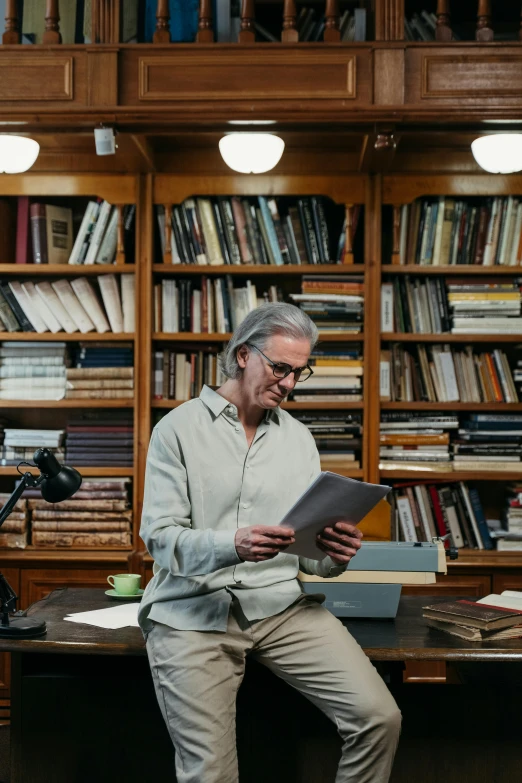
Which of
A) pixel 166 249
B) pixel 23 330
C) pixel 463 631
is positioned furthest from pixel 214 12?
pixel 463 631

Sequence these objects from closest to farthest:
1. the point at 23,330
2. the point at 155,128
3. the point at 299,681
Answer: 1. the point at 299,681
2. the point at 155,128
3. the point at 23,330

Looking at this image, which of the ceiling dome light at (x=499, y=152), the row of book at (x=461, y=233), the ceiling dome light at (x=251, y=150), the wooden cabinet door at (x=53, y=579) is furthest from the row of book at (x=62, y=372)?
the ceiling dome light at (x=499, y=152)

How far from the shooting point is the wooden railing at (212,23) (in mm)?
3307

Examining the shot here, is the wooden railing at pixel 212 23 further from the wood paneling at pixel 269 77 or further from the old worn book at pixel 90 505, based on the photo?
the old worn book at pixel 90 505

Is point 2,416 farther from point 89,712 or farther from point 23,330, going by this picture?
point 89,712

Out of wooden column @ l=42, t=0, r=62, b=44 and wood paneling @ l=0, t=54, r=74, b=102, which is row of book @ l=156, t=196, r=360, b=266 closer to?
wood paneling @ l=0, t=54, r=74, b=102

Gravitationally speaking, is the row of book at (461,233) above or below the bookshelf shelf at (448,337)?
above

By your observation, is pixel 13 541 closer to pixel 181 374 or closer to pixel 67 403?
pixel 67 403

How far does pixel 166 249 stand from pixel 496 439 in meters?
1.63

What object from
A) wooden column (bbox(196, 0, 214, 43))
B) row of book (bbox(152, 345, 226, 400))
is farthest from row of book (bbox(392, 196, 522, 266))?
wooden column (bbox(196, 0, 214, 43))

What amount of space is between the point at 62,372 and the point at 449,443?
1.71 metres

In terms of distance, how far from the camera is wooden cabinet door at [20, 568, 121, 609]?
12.1 ft

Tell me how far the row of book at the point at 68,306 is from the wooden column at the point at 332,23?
50.4 inches

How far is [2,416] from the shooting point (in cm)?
405
